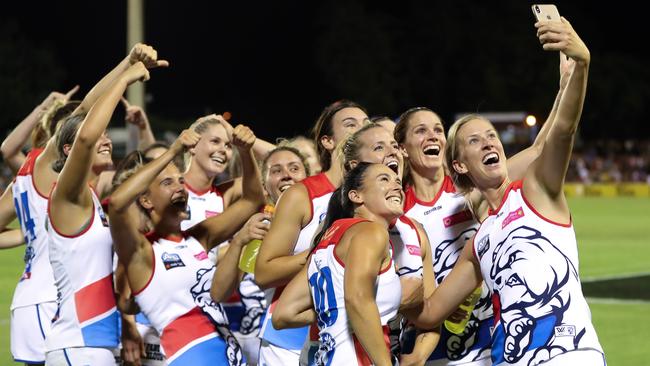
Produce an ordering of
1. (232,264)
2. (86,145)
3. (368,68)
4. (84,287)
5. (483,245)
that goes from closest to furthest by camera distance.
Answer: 1. (483,245)
2. (86,145)
3. (84,287)
4. (232,264)
5. (368,68)

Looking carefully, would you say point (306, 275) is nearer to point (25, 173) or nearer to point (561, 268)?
point (561, 268)

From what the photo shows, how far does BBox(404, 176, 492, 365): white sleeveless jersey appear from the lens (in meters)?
5.42

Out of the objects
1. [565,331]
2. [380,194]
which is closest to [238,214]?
[380,194]

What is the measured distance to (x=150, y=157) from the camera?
25.5 ft

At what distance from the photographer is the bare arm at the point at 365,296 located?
13.8ft

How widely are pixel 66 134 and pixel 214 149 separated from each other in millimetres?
1943

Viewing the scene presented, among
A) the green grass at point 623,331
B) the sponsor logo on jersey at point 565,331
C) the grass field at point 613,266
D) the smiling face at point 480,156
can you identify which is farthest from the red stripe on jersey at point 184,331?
the green grass at point 623,331

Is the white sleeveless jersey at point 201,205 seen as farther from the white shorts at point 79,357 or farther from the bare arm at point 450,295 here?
the bare arm at point 450,295

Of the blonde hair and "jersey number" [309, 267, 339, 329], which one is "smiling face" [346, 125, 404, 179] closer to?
the blonde hair

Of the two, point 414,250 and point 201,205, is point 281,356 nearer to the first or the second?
point 414,250

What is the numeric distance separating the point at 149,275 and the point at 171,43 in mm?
77134

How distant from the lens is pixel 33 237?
631cm

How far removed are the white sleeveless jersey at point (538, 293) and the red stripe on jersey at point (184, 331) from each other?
163cm

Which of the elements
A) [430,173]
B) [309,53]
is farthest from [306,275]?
[309,53]
